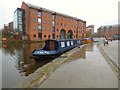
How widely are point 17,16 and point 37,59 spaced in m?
35.2

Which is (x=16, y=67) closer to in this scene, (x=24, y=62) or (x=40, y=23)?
(x=24, y=62)

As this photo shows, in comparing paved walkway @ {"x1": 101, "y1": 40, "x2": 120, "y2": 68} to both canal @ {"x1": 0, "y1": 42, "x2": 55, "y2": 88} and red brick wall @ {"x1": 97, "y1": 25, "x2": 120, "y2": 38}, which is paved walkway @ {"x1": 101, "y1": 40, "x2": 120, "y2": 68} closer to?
canal @ {"x1": 0, "y1": 42, "x2": 55, "y2": 88}

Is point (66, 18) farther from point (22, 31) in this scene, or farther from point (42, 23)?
point (22, 31)

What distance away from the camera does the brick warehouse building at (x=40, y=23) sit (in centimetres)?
4394

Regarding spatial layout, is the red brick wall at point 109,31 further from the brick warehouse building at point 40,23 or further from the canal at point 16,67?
the canal at point 16,67

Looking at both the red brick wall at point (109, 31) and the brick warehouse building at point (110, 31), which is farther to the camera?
the red brick wall at point (109, 31)

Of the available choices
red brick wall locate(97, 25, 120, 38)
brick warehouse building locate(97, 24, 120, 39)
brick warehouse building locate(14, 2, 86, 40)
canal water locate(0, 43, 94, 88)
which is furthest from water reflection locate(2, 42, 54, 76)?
red brick wall locate(97, 25, 120, 38)

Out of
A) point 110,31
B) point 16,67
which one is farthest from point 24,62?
point 110,31

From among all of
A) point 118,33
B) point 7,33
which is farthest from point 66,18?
point 118,33

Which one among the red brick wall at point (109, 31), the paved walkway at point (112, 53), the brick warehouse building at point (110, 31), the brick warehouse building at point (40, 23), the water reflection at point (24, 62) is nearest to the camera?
the water reflection at point (24, 62)

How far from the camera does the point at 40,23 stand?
46.9 m

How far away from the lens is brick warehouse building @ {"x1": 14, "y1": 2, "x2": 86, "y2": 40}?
144 feet

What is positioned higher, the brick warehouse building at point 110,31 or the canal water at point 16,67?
the brick warehouse building at point 110,31

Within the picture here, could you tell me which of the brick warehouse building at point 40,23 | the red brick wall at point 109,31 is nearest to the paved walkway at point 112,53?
the brick warehouse building at point 40,23
